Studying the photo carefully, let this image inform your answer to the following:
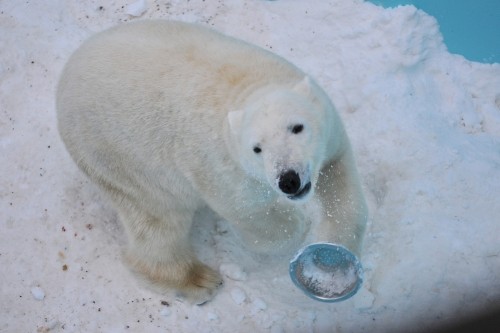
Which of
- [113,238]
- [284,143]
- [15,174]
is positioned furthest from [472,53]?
[15,174]

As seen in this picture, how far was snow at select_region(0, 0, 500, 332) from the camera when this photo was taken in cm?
279

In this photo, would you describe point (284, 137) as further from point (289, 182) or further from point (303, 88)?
point (303, 88)

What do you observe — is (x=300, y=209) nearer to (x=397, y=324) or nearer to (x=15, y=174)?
(x=397, y=324)

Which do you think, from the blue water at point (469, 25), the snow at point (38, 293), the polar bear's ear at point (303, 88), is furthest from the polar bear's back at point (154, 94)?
the blue water at point (469, 25)

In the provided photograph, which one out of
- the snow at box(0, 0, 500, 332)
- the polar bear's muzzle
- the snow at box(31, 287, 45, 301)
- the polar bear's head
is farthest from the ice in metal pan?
the snow at box(31, 287, 45, 301)

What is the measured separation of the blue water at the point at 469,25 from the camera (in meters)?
3.60

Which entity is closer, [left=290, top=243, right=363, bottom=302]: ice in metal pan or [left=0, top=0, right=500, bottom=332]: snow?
[left=290, top=243, right=363, bottom=302]: ice in metal pan

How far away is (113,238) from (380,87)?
1807 mm

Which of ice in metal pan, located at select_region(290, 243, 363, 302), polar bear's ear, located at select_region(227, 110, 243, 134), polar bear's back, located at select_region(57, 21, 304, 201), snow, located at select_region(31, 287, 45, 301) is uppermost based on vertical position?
polar bear's ear, located at select_region(227, 110, 243, 134)

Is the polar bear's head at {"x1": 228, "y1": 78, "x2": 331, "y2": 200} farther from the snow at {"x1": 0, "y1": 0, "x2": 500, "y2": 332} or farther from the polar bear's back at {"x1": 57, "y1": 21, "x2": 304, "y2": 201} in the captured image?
the snow at {"x1": 0, "y1": 0, "x2": 500, "y2": 332}

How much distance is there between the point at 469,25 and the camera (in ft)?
12.0

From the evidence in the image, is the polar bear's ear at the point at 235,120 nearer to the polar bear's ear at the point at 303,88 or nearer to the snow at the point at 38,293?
the polar bear's ear at the point at 303,88

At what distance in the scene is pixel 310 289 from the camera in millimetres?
2527

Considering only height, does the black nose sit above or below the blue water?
above
